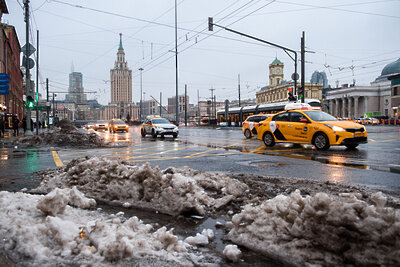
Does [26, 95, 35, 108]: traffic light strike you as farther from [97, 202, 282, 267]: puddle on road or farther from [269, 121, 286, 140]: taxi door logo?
[97, 202, 282, 267]: puddle on road

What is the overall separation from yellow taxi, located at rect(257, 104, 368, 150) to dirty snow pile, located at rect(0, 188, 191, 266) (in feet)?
30.1

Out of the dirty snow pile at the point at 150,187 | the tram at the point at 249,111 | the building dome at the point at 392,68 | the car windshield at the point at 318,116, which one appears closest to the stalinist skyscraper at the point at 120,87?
the tram at the point at 249,111

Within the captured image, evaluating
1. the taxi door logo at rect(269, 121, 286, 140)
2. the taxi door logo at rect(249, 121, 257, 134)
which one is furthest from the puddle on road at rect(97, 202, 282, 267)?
the taxi door logo at rect(249, 121, 257, 134)

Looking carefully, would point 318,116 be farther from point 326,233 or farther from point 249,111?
point 249,111

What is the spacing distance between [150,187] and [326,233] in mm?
2269

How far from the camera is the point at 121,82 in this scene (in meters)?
113

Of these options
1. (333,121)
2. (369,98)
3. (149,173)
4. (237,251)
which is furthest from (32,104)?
(369,98)

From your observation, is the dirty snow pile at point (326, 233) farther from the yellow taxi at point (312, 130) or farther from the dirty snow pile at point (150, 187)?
the yellow taxi at point (312, 130)

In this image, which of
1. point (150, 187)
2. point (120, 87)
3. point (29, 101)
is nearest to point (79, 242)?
point (150, 187)

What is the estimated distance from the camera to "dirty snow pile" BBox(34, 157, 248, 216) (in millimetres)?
3680

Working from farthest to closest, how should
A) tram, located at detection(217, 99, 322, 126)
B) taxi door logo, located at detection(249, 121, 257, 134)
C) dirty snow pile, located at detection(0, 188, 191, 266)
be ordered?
tram, located at detection(217, 99, 322, 126) → taxi door logo, located at detection(249, 121, 257, 134) → dirty snow pile, located at detection(0, 188, 191, 266)

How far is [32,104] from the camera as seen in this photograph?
75.4 feet

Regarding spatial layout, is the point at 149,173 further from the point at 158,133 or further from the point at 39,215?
the point at 158,133

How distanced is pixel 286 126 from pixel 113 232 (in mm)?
10715
